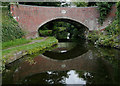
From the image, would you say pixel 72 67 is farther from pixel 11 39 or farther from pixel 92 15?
pixel 92 15

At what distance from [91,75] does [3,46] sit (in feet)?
Answer: 17.2

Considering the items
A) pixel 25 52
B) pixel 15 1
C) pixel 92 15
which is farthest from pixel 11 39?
pixel 92 15

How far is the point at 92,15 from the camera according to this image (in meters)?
14.7

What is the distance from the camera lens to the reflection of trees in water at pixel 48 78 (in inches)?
161

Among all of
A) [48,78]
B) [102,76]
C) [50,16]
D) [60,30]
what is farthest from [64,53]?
[60,30]

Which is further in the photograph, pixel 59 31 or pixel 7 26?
pixel 59 31

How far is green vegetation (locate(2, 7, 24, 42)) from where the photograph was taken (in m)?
8.77

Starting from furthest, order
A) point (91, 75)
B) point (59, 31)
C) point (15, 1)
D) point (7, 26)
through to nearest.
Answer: point (59, 31), point (15, 1), point (7, 26), point (91, 75)

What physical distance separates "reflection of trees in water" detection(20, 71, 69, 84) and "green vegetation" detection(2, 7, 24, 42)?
497cm

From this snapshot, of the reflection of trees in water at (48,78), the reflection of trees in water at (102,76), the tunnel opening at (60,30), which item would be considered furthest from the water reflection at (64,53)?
the tunnel opening at (60,30)

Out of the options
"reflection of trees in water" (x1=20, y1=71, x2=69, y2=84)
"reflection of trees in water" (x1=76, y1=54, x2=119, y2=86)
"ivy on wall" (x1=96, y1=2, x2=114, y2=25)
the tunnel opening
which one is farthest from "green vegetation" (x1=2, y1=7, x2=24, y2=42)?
"ivy on wall" (x1=96, y1=2, x2=114, y2=25)

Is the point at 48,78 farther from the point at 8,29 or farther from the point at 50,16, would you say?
the point at 50,16

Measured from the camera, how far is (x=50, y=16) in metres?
14.0

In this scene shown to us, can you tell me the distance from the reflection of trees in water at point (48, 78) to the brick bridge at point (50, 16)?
8.24 m
